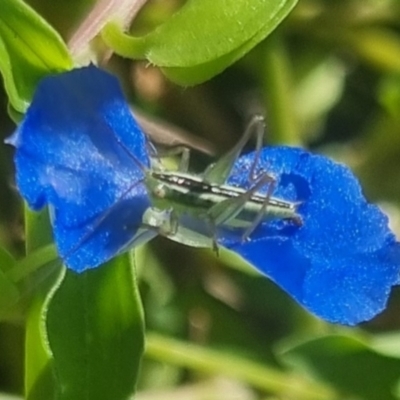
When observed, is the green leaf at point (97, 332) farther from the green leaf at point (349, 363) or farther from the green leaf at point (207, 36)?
the green leaf at point (349, 363)

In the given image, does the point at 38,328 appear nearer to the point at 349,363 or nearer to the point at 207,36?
the point at 207,36

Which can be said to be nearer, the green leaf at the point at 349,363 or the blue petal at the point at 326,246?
the blue petal at the point at 326,246

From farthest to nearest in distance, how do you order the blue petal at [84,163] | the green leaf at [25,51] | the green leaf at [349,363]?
the green leaf at [349,363] < the green leaf at [25,51] < the blue petal at [84,163]

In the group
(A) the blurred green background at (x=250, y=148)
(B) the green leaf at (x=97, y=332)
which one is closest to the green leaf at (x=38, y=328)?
(B) the green leaf at (x=97, y=332)

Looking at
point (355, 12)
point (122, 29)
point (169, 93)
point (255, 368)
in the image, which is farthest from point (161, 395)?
point (355, 12)

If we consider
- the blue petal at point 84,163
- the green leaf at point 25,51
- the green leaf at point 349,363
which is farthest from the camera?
the green leaf at point 349,363

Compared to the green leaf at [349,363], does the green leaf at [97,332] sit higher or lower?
higher

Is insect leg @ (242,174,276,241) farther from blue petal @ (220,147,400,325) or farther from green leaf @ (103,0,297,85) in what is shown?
green leaf @ (103,0,297,85)

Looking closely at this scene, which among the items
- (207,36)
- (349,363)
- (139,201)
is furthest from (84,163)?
(349,363)
